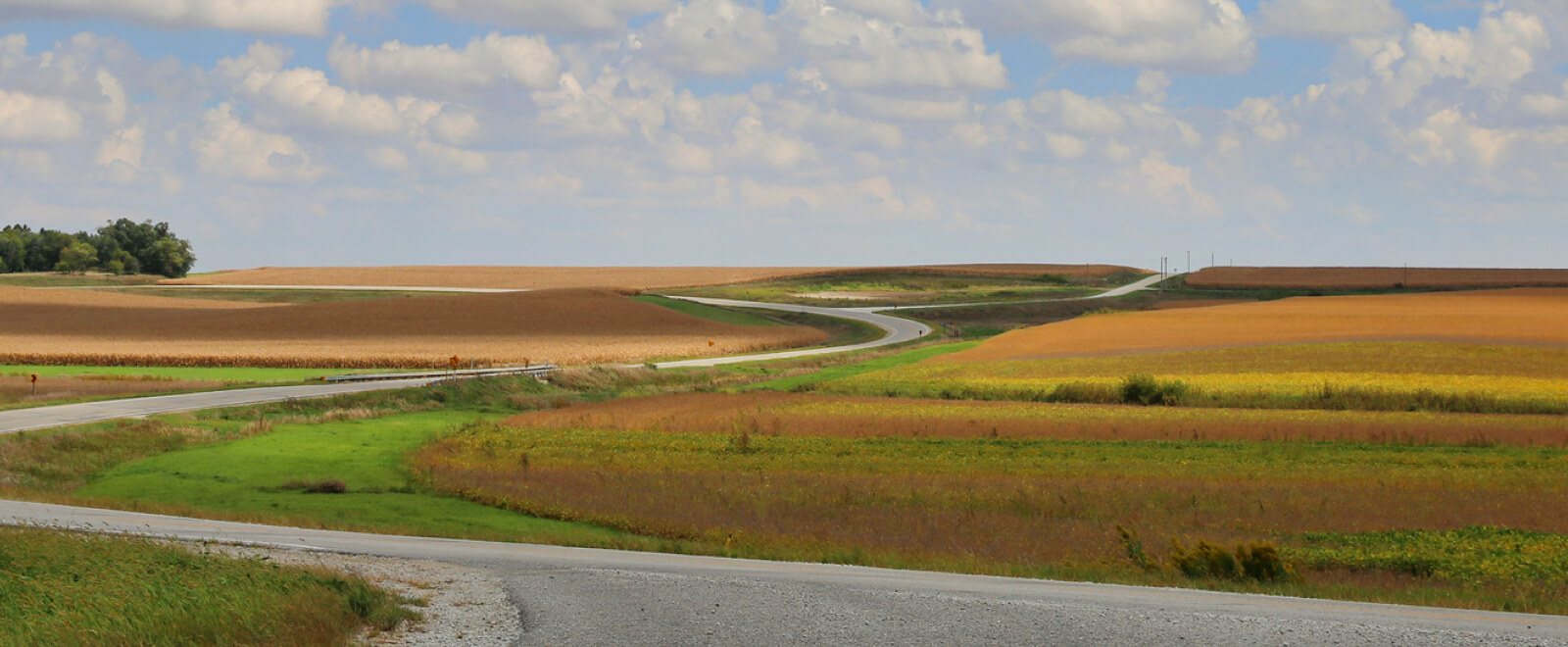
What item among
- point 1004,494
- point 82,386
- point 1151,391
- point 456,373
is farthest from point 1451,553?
point 82,386

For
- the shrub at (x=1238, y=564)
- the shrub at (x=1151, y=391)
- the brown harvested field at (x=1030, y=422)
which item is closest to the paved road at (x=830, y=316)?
the brown harvested field at (x=1030, y=422)

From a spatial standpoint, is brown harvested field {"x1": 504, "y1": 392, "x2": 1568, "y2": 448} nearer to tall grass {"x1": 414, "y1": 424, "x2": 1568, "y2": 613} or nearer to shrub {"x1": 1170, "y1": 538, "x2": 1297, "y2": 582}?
tall grass {"x1": 414, "y1": 424, "x2": 1568, "y2": 613}

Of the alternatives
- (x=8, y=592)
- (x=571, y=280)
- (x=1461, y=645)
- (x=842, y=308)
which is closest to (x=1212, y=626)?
(x=1461, y=645)

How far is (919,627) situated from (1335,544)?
11.6 m

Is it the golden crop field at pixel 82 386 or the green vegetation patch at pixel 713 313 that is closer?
the golden crop field at pixel 82 386

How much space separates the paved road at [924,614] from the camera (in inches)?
503

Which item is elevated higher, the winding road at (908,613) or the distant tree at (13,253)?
the distant tree at (13,253)

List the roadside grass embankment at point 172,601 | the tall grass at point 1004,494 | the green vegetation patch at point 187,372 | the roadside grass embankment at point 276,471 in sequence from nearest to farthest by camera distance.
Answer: the roadside grass embankment at point 172,601 < the tall grass at point 1004,494 < the roadside grass embankment at point 276,471 < the green vegetation patch at point 187,372

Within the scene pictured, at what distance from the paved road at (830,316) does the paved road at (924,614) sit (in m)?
57.6

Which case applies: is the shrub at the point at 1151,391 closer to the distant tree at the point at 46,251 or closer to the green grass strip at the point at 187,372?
the green grass strip at the point at 187,372

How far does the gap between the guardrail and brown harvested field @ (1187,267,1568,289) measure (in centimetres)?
11818

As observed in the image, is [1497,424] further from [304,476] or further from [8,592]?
[8,592]

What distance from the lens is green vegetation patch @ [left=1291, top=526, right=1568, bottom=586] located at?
19.0 meters

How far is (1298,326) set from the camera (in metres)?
74.1
